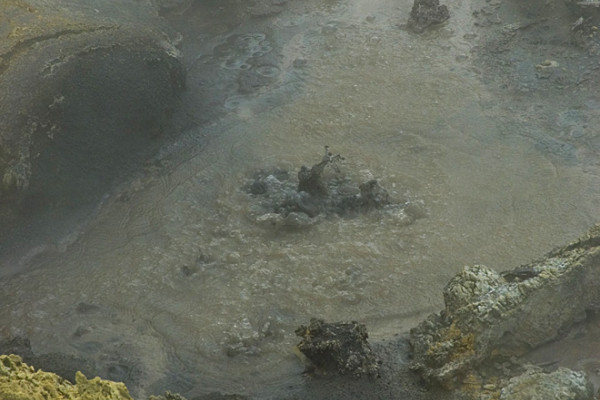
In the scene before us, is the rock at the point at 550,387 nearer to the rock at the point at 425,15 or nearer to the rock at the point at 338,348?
the rock at the point at 338,348

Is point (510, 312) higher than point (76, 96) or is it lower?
lower

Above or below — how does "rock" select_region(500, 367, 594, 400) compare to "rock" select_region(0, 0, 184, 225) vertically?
below

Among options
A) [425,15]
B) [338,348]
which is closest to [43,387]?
[338,348]

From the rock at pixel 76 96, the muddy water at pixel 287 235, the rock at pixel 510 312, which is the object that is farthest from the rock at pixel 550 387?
the rock at pixel 76 96

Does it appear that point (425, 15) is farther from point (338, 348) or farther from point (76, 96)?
point (338, 348)

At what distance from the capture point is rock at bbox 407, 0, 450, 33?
6.96 meters

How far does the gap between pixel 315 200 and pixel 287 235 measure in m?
0.37

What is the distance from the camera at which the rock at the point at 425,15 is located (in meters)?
6.96

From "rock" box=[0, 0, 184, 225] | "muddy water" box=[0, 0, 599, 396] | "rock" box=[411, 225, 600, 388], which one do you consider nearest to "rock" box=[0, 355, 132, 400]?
"muddy water" box=[0, 0, 599, 396]

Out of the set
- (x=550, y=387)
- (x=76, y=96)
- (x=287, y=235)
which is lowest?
(x=287, y=235)

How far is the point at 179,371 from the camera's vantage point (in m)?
3.82

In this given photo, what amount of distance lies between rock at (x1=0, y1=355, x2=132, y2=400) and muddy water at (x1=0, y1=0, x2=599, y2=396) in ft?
3.29

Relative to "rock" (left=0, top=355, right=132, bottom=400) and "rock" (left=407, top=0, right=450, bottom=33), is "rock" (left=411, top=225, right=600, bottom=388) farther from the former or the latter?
"rock" (left=407, top=0, right=450, bottom=33)

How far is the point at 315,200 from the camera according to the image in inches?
198
